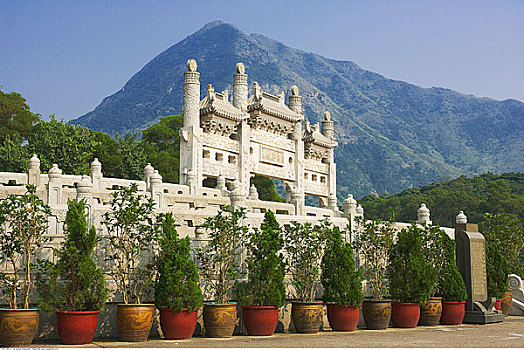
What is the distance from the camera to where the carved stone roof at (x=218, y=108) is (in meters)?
23.0

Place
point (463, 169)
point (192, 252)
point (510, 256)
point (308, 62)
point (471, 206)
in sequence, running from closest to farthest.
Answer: point (192, 252) → point (510, 256) → point (471, 206) → point (463, 169) → point (308, 62)

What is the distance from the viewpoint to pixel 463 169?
12750cm

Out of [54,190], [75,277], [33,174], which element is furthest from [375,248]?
[33,174]

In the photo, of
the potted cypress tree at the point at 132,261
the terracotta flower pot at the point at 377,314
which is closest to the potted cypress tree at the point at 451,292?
the terracotta flower pot at the point at 377,314

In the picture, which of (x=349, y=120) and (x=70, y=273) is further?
(x=349, y=120)

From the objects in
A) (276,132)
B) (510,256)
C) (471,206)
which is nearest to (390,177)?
(471,206)

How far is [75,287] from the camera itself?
25.1 ft

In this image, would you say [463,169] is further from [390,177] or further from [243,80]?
[243,80]

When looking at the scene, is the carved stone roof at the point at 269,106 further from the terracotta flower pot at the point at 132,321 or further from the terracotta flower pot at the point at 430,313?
the terracotta flower pot at the point at 132,321

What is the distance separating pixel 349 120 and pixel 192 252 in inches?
5161

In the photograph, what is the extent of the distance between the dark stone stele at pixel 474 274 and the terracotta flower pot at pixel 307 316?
13.0ft

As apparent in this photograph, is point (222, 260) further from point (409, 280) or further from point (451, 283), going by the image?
point (451, 283)

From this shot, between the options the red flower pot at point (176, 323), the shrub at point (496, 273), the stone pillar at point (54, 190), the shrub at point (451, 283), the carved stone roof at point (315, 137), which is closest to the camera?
the red flower pot at point (176, 323)

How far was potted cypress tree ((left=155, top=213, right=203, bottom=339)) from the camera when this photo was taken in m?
8.13
